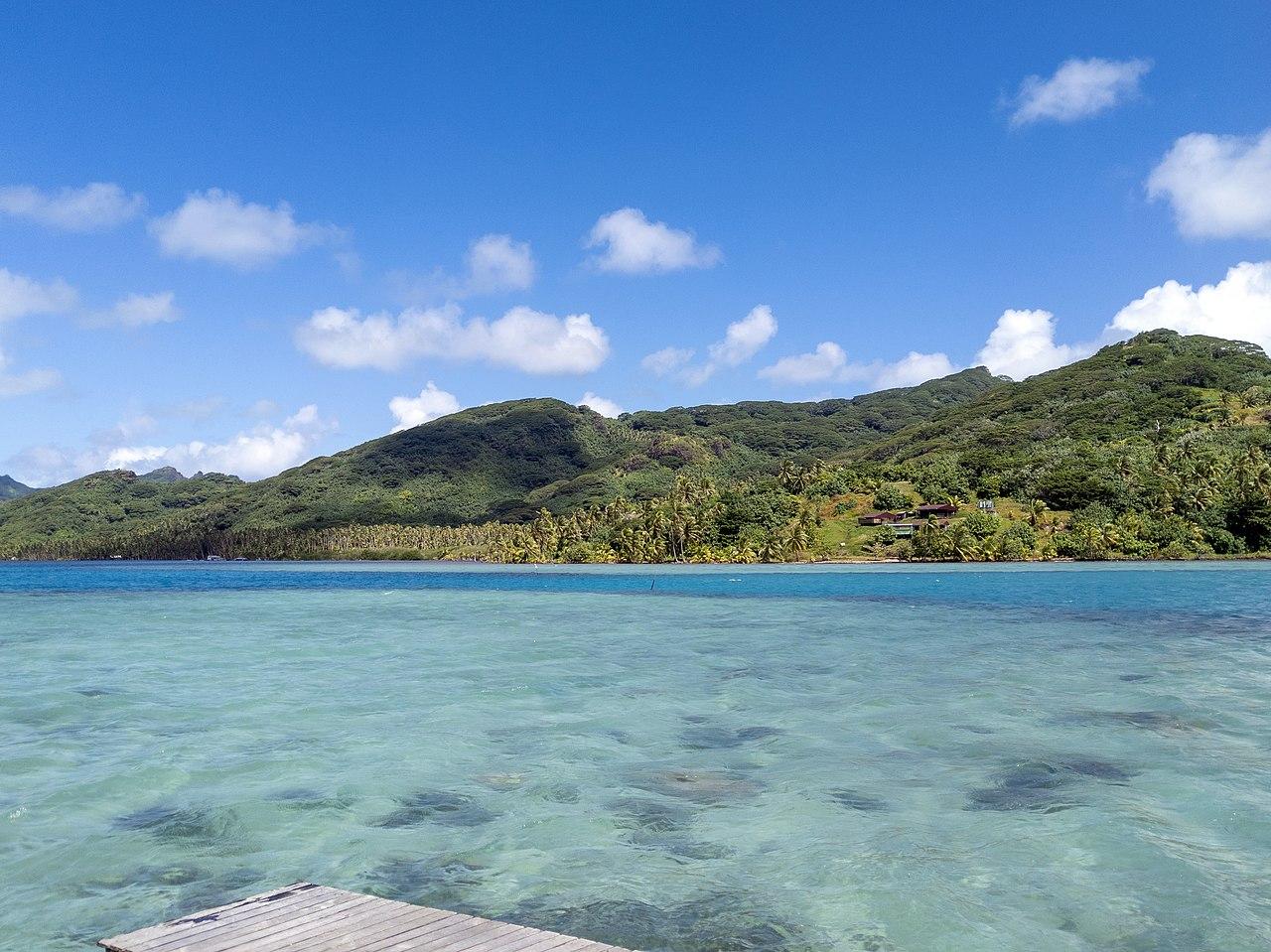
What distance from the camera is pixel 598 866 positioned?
12.3 metres

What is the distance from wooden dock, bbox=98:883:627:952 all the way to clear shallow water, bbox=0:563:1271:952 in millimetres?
2429

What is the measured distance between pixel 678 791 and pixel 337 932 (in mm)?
9068

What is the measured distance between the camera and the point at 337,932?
7.97 meters

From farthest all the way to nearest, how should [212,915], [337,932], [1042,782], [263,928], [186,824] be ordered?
1. [1042,782]
2. [186,824]
3. [212,915]
4. [263,928]
5. [337,932]

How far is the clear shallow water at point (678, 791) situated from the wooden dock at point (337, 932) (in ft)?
7.97

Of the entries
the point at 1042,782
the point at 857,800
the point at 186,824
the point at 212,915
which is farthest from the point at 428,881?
the point at 1042,782

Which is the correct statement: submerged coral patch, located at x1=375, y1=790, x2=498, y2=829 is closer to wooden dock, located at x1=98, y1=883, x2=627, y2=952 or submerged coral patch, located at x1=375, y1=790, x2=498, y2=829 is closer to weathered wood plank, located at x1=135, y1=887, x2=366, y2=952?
weathered wood plank, located at x1=135, y1=887, x2=366, y2=952

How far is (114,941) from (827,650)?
34071 mm

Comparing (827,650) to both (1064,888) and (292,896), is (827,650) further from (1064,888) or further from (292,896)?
(292,896)

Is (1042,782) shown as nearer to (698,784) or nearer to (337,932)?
(698,784)

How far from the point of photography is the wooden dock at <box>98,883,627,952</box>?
298 inches

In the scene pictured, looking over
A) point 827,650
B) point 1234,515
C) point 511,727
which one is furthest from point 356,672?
point 1234,515

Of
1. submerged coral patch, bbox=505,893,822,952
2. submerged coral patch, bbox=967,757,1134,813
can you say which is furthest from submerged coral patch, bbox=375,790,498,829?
submerged coral patch, bbox=967,757,1134,813

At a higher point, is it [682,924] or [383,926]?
[383,926]
